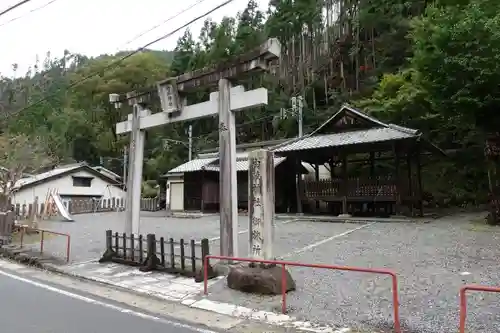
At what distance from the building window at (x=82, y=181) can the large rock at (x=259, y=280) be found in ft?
116

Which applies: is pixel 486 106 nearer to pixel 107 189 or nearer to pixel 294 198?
pixel 294 198

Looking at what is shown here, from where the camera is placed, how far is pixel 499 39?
1399 centimetres

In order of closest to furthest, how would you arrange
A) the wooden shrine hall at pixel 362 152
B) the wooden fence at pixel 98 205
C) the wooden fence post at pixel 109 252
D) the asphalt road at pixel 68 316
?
the asphalt road at pixel 68 316
the wooden fence post at pixel 109 252
the wooden shrine hall at pixel 362 152
the wooden fence at pixel 98 205

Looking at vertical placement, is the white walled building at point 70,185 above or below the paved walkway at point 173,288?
above

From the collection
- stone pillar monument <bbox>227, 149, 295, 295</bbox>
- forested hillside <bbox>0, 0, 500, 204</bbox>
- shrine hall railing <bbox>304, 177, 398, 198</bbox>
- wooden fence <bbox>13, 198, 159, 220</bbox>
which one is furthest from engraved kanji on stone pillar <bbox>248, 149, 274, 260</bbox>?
wooden fence <bbox>13, 198, 159, 220</bbox>

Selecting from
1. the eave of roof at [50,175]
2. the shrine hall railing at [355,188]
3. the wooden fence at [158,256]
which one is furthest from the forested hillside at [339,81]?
the wooden fence at [158,256]

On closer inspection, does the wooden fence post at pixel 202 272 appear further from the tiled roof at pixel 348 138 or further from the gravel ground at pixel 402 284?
the tiled roof at pixel 348 138

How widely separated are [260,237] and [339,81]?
111 feet

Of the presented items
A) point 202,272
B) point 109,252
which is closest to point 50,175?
point 109,252

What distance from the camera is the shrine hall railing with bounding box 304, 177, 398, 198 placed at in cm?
1877

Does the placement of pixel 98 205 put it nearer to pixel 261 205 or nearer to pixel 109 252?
pixel 109 252

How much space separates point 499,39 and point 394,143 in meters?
5.96

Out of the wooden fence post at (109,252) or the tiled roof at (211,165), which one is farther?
the tiled roof at (211,165)

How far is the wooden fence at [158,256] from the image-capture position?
8695 mm
